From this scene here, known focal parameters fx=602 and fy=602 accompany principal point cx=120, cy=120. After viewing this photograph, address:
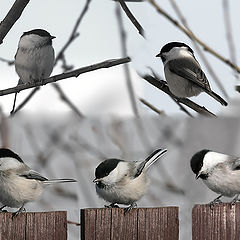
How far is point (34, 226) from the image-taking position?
3.23ft

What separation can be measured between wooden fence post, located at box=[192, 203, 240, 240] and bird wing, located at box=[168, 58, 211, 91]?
0.45 meters

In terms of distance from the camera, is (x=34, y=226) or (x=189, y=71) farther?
(x=189, y=71)

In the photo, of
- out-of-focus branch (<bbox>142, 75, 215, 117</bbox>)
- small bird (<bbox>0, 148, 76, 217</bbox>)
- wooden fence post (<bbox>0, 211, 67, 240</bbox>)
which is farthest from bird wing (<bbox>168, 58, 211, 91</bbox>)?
wooden fence post (<bbox>0, 211, 67, 240</bbox>)

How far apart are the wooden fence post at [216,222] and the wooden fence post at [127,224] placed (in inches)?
1.9

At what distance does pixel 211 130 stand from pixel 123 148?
0.23m

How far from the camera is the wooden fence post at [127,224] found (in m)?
1.00

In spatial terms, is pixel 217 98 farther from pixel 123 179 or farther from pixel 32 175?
pixel 32 175

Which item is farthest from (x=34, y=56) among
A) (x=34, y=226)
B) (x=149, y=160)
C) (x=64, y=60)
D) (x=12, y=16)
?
(x=34, y=226)

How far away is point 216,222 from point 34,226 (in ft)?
1.04

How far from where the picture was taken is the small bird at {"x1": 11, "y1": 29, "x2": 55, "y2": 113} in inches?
58.4

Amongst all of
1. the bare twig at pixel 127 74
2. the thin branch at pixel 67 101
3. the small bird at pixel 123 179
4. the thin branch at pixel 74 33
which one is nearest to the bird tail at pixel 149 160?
the small bird at pixel 123 179

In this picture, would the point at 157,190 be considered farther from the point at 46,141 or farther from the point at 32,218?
the point at 32,218

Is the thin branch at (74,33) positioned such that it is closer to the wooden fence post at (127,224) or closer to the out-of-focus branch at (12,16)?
the out-of-focus branch at (12,16)

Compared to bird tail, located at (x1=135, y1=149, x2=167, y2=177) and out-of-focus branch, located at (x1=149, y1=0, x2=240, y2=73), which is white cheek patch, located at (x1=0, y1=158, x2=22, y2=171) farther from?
out-of-focus branch, located at (x1=149, y1=0, x2=240, y2=73)
